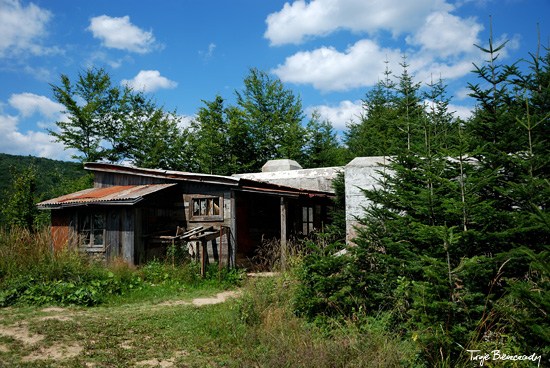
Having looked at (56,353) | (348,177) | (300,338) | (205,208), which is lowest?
(56,353)

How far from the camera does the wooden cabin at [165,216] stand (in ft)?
Result: 35.5

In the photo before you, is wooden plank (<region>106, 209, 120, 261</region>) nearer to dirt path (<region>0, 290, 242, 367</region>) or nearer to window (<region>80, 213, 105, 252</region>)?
window (<region>80, 213, 105, 252</region>)

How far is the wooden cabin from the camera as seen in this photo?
10.8m

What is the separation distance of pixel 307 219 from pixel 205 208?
557cm

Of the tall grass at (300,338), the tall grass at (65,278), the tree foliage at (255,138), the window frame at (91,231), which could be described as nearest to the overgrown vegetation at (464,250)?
Result: the tall grass at (300,338)

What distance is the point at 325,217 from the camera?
16203 millimetres

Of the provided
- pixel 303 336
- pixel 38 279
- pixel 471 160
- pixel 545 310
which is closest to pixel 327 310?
pixel 303 336

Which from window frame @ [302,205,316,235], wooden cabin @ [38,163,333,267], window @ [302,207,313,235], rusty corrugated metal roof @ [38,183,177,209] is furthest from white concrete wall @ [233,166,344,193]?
rusty corrugated metal roof @ [38,183,177,209]

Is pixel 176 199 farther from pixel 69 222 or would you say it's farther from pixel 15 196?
pixel 15 196

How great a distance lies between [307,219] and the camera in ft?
52.6

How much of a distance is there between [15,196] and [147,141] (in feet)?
36.2

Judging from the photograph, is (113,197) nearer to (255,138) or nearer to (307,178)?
(307,178)

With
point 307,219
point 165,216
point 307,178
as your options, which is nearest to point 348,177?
point 165,216

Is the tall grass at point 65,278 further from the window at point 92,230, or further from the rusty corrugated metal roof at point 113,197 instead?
the rusty corrugated metal roof at point 113,197
